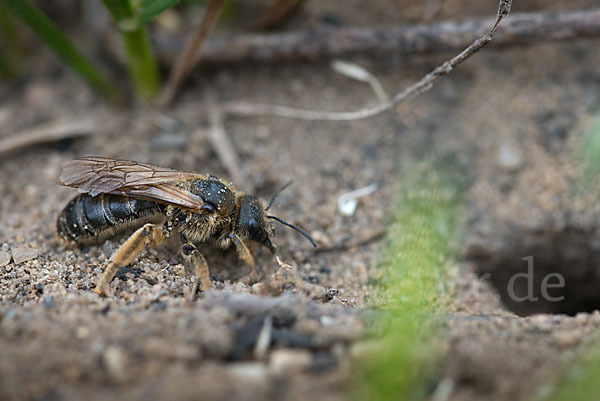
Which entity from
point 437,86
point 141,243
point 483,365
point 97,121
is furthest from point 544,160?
point 97,121

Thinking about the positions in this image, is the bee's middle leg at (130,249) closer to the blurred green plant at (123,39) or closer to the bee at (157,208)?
the bee at (157,208)

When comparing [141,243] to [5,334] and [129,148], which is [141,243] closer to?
[5,334]

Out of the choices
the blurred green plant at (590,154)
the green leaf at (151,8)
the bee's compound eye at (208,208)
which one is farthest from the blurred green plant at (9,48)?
the blurred green plant at (590,154)

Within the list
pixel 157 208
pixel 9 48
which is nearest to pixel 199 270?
pixel 157 208

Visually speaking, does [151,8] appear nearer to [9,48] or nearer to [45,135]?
[45,135]

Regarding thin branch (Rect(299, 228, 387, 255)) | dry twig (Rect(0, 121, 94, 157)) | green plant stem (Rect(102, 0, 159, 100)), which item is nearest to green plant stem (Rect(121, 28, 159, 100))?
green plant stem (Rect(102, 0, 159, 100))

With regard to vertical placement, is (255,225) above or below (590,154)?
below
